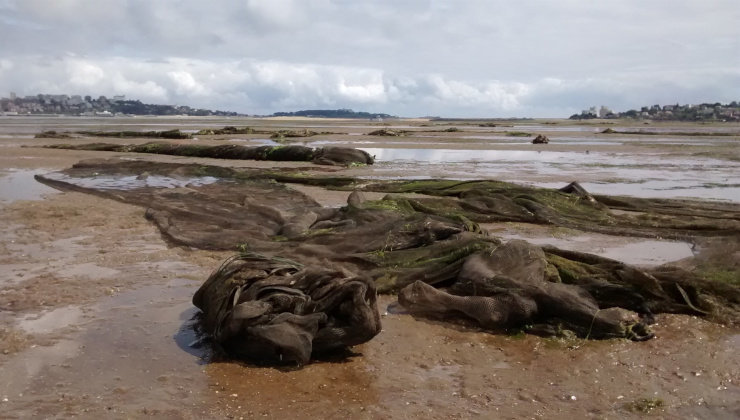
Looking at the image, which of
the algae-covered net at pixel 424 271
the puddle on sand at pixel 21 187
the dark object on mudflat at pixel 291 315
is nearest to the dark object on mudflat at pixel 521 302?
the algae-covered net at pixel 424 271

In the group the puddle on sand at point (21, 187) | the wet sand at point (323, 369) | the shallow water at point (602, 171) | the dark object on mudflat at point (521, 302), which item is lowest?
the shallow water at point (602, 171)

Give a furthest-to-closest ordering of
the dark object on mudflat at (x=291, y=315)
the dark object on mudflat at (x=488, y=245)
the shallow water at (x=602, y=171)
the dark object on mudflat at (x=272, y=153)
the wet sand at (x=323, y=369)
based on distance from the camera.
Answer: the dark object on mudflat at (x=272, y=153) → the shallow water at (x=602, y=171) → the dark object on mudflat at (x=488, y=245) → the dark object on mudflat at (x=291, y=315) → the wet sand at (x=323, y=369)

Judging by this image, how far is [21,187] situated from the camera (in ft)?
50.8

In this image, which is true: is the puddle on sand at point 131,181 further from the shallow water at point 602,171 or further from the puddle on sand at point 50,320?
the puddle on sand at point 50,320

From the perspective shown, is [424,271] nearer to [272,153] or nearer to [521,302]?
[521,302]

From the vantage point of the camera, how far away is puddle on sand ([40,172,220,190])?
49.0ft

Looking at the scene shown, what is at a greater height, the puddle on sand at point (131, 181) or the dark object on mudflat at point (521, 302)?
the dark object on mudflat at point (521, 302)

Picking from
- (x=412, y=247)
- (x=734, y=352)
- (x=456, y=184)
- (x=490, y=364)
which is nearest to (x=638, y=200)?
(x=456, y=184)

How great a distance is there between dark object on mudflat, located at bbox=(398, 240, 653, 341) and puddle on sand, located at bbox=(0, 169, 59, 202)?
35.9ft

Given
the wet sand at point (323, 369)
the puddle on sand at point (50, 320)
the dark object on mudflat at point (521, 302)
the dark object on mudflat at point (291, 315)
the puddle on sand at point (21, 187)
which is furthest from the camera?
the puddle on sand at point (21, 187)

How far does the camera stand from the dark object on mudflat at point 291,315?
15.4ft

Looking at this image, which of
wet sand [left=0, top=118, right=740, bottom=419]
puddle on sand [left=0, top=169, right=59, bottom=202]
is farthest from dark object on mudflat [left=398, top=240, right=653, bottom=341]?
puddle on sand [left=0, top=169, right=59, bottom=202]

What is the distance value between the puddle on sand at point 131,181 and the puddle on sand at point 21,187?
61 centimetres

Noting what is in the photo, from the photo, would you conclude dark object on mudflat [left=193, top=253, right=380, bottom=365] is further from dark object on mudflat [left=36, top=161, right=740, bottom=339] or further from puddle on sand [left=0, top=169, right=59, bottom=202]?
puddle on sand [left=0, top=169, right=59, bottom=202]
